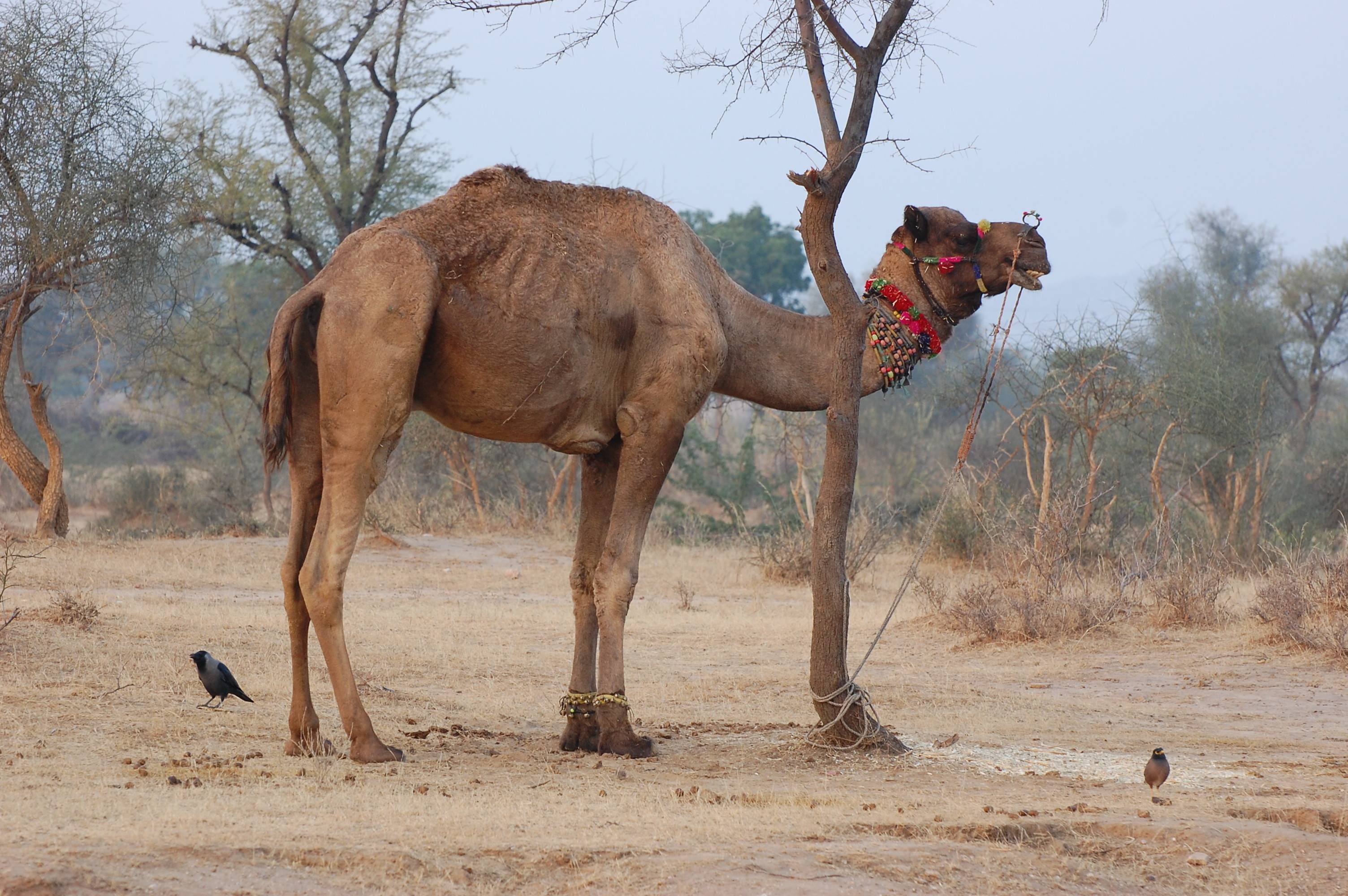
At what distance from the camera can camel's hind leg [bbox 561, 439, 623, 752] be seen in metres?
6.61

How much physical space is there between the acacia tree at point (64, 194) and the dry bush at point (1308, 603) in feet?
40.1

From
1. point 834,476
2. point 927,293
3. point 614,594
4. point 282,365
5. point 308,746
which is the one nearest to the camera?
point 282,365

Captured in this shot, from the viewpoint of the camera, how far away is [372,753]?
579cm

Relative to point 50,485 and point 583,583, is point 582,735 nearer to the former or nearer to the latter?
point 583,583

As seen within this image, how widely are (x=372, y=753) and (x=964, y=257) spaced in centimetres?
364

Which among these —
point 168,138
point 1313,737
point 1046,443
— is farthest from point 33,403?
point 1313,737

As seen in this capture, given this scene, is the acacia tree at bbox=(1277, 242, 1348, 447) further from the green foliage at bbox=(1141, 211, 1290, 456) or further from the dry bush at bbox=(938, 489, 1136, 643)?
the dry bush at bbox=(938, 489, 1136, 643)

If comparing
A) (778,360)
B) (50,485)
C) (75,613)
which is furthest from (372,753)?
(50,485)

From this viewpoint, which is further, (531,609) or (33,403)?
(33,403)

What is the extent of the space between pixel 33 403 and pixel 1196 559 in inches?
536

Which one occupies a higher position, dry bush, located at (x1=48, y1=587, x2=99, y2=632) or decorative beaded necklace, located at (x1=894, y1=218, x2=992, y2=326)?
decorative beaded necklace, located at (x1=894, y1=218, x2=992, y2=326)

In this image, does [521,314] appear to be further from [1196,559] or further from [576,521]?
[576,521]

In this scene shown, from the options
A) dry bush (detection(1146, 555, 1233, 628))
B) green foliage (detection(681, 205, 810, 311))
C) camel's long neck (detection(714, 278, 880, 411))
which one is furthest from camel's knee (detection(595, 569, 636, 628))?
green foliage (detection(681, 205, 810, 311))

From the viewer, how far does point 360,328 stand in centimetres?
575
